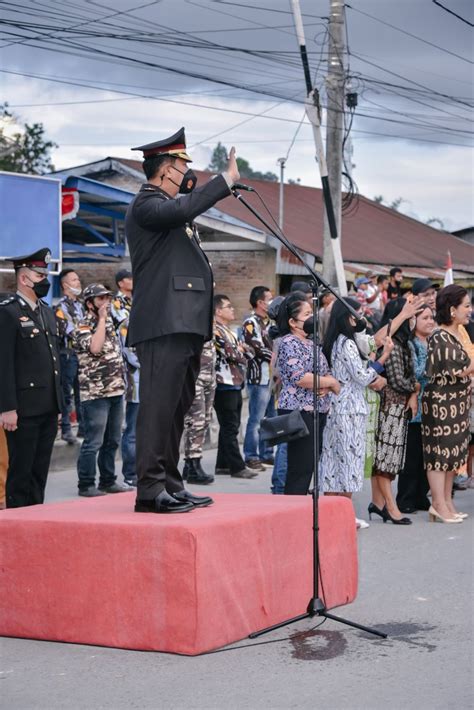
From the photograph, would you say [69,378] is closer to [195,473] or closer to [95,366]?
[195,473]

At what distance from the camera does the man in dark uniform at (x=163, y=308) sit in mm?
5660

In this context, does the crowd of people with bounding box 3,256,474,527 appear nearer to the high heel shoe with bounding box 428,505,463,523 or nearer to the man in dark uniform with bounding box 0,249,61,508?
the high heel shoe with bounding box 428,505,463,523

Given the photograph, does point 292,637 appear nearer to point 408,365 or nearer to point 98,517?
point 98,517

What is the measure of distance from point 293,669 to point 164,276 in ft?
6.51

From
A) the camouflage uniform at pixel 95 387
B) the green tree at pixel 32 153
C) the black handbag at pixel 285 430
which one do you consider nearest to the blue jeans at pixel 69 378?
the camouflage uniform at pixel 95 387

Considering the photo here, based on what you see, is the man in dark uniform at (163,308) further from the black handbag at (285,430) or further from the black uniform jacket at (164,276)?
the black handbag at (285,430)

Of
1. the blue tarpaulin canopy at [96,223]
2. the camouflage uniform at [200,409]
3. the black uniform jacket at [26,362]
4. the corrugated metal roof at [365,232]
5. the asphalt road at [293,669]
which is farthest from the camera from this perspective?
the corrugated metal roof at [365,232]

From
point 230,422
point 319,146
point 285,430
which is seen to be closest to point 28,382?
point 285,430

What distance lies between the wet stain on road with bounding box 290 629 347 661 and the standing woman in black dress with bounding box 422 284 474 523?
379 cm

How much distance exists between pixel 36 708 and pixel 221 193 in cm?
242

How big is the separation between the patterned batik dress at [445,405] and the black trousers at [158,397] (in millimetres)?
3935

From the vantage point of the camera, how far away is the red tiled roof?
25234 millimetres

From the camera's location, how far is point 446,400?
9508 millimetres

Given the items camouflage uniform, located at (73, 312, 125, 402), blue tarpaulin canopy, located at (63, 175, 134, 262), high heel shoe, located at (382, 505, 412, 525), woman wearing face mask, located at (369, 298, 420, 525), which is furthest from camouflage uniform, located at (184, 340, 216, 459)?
blue tarpaulin canopy, located at (63, 175, 134, 262)
